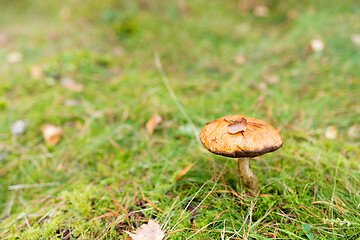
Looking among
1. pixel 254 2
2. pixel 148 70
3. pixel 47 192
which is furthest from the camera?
pixel 254 2

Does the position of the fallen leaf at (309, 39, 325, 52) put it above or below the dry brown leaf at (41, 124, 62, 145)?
above

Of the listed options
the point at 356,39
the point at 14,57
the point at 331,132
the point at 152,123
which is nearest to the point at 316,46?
the point at 356,39

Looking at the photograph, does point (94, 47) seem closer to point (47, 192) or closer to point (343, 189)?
point (47, 192)

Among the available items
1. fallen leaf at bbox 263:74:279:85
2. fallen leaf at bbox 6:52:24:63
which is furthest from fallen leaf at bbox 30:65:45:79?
fallen leaf at bbox 263:74:279:85

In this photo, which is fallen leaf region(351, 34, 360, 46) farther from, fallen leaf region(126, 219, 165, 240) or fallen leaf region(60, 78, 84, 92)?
fallen leaf region(60, 78, 84, 92)

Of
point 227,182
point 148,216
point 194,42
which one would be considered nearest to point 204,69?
point 194,42

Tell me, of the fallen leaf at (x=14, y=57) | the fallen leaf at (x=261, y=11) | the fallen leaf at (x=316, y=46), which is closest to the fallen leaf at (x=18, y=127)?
the fallen leaf at (x=14, y=57)

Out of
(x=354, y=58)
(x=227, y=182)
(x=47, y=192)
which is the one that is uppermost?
(x=354, y=58)
